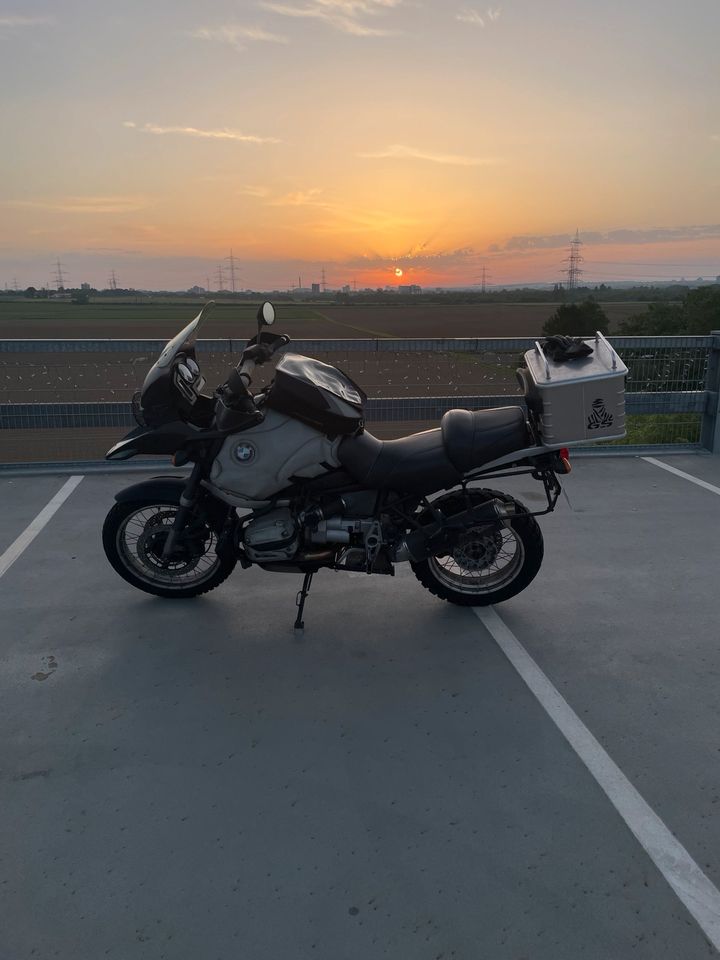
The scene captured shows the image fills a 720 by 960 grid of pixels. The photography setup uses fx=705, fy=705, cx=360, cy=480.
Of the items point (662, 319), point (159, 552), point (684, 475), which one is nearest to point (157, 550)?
point (159, 552)

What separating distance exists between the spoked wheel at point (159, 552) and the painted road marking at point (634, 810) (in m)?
1.63

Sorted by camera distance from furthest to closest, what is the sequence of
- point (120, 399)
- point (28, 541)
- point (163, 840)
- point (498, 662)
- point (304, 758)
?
point (120, 399), point (28, 541), point (498, 662), point (304, 758), point (163, 840)

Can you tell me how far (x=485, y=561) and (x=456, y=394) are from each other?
311cm

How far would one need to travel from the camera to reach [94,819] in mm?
2367

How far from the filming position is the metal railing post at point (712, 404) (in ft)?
21.4

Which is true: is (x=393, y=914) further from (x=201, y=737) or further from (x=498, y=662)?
(x=498, y=662)

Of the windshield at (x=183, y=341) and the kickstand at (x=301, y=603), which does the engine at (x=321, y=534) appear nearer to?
the kickstand at (x=301, y=603)

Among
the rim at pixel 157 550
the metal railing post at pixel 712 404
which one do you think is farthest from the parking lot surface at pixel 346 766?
the metal railing post at pixel 712 404

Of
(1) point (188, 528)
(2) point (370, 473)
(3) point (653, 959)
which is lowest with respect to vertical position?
(3) point (653, 959)

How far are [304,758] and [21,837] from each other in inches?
38.2

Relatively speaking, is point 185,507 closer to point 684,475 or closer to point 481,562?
point 481,562

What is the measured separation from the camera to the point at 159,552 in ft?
12.4

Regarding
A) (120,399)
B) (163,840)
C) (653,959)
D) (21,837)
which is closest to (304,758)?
(163,840)

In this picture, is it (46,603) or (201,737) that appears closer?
(201,737)
